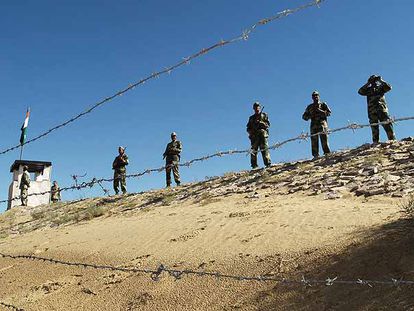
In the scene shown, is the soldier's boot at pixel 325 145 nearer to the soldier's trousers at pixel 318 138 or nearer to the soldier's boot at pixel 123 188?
the soldier's trousers at pixel 318 138

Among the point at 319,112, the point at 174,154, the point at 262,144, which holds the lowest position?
the point at 262,144

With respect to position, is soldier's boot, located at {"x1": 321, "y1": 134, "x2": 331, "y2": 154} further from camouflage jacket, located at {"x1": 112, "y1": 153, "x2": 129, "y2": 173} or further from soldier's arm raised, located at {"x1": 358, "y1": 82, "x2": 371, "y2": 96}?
camouflage jacket, located at {"x1": 112, "y1": 153, "x2": 129, "y2": 173}

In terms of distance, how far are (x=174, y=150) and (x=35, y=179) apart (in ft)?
42.6

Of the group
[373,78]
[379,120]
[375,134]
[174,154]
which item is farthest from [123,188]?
[373,78]

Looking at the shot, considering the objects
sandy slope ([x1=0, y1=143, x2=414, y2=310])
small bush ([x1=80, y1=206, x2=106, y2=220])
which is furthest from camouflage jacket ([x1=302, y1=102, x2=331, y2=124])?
small bush ([x1=80, y1=206, x2=106, y2=220])

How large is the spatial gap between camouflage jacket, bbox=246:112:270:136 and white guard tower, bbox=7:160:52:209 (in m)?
14.8

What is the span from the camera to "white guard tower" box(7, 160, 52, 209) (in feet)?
79.5

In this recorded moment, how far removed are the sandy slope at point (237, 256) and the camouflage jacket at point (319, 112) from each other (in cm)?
350

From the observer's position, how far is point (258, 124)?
13492mm

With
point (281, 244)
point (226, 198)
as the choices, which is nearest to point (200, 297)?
point (281, 244)

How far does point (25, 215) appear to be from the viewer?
1828cm

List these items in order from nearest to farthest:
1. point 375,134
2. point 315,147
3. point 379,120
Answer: point 379,120, point 375,134, point 315,147

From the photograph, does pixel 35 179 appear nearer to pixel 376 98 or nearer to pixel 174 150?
pixel 174 150

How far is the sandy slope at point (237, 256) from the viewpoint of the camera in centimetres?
466
